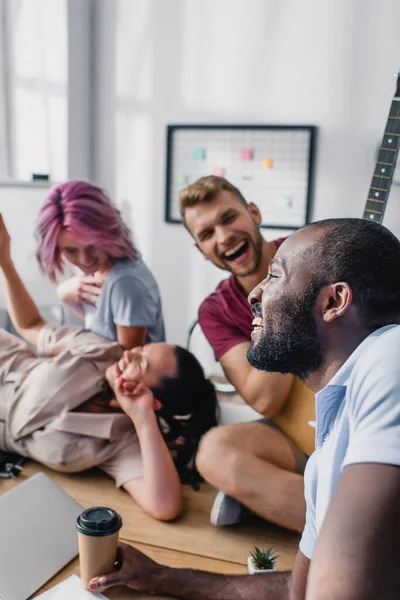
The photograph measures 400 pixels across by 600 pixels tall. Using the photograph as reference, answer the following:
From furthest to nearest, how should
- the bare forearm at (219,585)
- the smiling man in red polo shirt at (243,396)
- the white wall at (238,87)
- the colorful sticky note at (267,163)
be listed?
the colorful sticky note at (267,163)
the white wall at (238,87)
the smiling man in red polo shirt at (243,396)
the bare forearm at (219,585)

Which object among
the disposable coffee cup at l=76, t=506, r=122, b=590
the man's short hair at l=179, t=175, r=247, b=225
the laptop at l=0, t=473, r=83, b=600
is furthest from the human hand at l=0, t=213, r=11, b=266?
the disposable coffee cup at l=76, t=506, r=122, b=590

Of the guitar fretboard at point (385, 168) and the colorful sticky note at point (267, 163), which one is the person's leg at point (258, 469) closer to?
the guitar fretboard at point (385, 168)

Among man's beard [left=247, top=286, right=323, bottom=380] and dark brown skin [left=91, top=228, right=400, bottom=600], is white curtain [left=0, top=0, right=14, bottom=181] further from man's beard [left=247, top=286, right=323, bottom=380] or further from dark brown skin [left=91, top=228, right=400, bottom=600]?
man's beard [left=247, top=286, right=323, bottom=380]

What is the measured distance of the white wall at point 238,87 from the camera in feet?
8.41

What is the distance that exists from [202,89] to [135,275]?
138 centimetres

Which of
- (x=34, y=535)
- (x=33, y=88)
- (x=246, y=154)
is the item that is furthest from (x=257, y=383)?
(x=33, y=88)

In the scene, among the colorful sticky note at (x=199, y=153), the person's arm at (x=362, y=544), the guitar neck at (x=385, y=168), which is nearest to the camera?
the person's arm at (x=362, y=544)

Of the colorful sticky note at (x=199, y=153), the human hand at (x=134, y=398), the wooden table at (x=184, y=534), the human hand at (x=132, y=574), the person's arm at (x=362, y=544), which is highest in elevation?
the colorful sticky note at (x=199, y=153)

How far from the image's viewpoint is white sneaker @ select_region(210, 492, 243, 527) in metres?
1.46

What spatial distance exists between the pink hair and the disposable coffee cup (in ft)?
3.30

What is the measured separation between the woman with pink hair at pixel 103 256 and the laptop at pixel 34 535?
607 millimetres

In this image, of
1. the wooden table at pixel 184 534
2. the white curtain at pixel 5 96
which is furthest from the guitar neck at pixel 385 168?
the white curtain at pixel 5 96

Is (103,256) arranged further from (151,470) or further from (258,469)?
(258,469)

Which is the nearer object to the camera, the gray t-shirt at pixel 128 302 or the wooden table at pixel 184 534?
the wooden table at pixel 184 534
